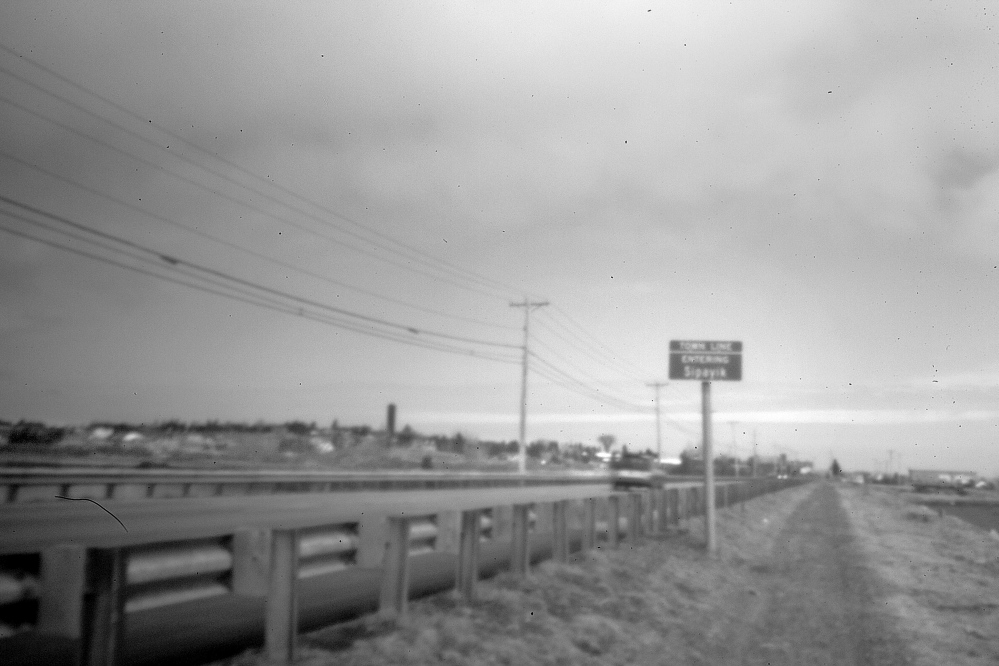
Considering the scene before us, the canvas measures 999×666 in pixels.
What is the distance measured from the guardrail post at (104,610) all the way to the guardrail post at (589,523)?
9.12m

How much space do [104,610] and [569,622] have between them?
5.19 meters

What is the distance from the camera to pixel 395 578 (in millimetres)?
7695

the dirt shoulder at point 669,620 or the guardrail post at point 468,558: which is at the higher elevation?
the guardrail post at point 468,558

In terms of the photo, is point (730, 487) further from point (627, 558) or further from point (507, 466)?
point (507, 466)

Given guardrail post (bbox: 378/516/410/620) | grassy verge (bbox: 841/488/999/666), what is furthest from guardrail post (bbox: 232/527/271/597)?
grassy verge (bbox: 841/488/999/666)

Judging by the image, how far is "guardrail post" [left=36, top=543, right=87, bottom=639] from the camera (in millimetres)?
4883

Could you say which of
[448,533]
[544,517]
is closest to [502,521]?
[544,517]

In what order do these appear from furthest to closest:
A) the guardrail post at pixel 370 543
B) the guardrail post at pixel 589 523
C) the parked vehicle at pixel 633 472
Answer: the parked vehicle at pixel 633 472
the guardrail post at pixel 589 523
the guardrail post at pixel 370 543

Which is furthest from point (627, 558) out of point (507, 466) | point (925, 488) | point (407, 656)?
point (925, 488)

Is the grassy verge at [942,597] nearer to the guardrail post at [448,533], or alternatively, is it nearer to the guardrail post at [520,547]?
the guardrail post at [520,547]

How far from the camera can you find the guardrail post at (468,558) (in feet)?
30.0

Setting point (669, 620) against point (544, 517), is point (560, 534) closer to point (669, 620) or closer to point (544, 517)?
point (544, 517)

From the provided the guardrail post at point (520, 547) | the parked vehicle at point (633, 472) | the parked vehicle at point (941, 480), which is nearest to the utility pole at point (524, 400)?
the parked vehicle at point (633, 472)

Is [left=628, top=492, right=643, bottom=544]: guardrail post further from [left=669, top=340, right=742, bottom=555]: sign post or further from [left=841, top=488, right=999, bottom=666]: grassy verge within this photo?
[left=841, top=488, right=999, bottom=666]: grassy verge
